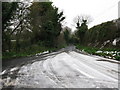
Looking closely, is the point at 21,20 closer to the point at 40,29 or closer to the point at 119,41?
the point at 40,29

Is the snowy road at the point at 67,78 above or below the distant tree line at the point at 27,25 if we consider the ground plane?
below

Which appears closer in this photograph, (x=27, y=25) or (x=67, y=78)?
(x=67, y=78)

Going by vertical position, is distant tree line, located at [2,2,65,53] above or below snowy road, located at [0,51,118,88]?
above

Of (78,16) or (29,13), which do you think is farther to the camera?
(78,16)

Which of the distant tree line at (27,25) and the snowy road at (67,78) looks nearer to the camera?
the snowy road at (67,78)

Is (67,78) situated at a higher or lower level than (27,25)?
lower

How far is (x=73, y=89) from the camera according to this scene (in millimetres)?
4797

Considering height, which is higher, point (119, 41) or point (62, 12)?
point (62, 12)

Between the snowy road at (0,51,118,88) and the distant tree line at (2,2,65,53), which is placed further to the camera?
the distant tree line at (2,2,65,53)

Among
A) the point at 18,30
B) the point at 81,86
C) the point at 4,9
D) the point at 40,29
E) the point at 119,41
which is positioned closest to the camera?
the point at 81,86

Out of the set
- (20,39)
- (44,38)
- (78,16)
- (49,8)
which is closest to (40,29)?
(44,38)

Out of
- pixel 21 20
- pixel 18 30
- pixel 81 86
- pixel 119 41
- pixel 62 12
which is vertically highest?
pixel 62 12

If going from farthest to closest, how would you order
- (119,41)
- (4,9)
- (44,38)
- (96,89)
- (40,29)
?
1. (44,38)
2. (40,29)
3. (119,41)
4. (4,9)
5. (96,89)

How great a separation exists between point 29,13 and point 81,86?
23857 mm
